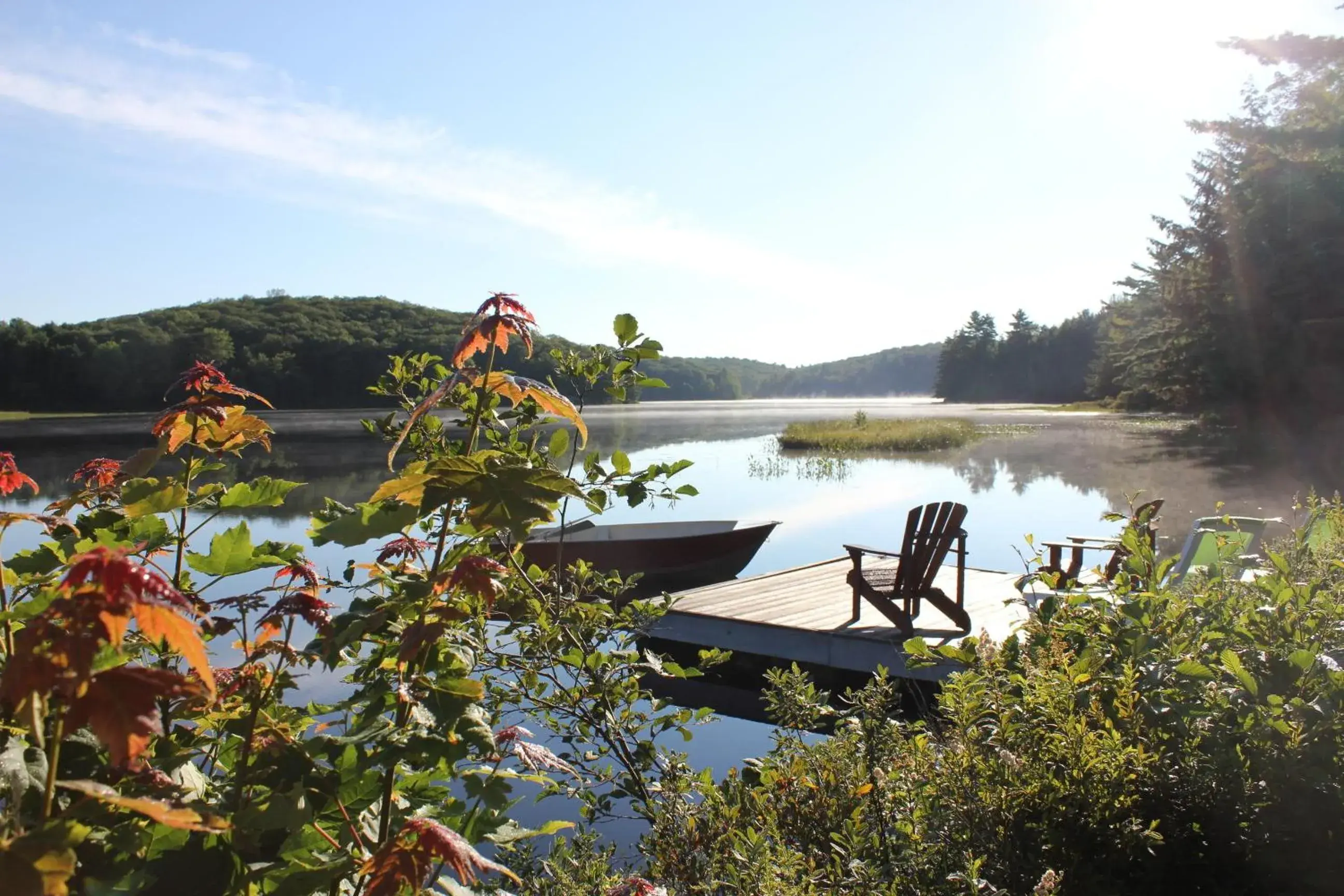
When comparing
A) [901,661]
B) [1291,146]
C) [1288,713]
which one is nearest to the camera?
[1288,713]

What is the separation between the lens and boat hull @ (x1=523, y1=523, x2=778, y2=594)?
10398 millimetres

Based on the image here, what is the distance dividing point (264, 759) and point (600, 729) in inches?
43.6

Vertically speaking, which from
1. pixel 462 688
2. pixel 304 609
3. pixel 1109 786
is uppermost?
pixel 304 609

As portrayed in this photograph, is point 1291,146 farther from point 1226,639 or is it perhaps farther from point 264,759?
point 264,759

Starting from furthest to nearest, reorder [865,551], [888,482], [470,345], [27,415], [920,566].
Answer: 1. [27,415]
2. [888,482]
3. [920,566]
4. [865,551]
5. [470,345]

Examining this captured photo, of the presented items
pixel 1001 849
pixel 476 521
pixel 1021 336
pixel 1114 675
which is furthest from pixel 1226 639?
pixel 1021 336

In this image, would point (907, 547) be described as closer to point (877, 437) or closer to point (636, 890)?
point (636, 890)

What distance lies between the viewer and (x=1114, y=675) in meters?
2.03

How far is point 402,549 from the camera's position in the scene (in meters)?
1.74

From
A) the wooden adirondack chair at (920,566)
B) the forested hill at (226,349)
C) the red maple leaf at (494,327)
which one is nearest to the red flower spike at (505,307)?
the red maple leaf at (494,327)

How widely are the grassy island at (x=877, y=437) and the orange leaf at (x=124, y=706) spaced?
97.1 feet

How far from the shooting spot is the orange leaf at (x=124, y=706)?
0.65m

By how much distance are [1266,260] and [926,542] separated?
24.3 m

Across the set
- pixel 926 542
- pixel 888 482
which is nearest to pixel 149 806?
pixel 926 542
